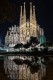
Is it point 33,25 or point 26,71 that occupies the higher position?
point 33,25

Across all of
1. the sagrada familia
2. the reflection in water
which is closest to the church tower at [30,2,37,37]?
the sagrada familia

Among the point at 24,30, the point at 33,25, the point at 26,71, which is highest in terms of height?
the point at 33,25

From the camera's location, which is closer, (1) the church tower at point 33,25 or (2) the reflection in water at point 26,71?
(2) the reflection in water at point 26,71

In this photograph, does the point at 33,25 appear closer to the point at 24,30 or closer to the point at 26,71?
the point at 24,30

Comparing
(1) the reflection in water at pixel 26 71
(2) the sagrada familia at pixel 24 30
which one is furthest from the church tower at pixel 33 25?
(1) the reflection in water at pixel 26 71

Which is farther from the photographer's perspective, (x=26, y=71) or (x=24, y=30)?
(x=24, y=30)

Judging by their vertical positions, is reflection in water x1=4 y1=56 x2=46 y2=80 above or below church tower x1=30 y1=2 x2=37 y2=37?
below

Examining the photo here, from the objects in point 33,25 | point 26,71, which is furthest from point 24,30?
point 26,71

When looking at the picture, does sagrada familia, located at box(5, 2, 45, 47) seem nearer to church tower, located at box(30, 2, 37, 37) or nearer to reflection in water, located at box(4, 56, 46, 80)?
church tower, located at box(30, 2, 37, 37)

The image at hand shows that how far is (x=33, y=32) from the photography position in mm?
56812

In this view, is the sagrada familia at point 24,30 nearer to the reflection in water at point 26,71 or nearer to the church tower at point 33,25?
the church tower at point 33,25

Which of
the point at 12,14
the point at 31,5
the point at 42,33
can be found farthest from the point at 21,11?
the point at 12,14

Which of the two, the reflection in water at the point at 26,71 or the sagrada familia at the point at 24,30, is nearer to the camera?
the reflection in water at the point at 26,71

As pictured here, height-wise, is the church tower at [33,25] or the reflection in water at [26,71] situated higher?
the church tower at [33,25]
